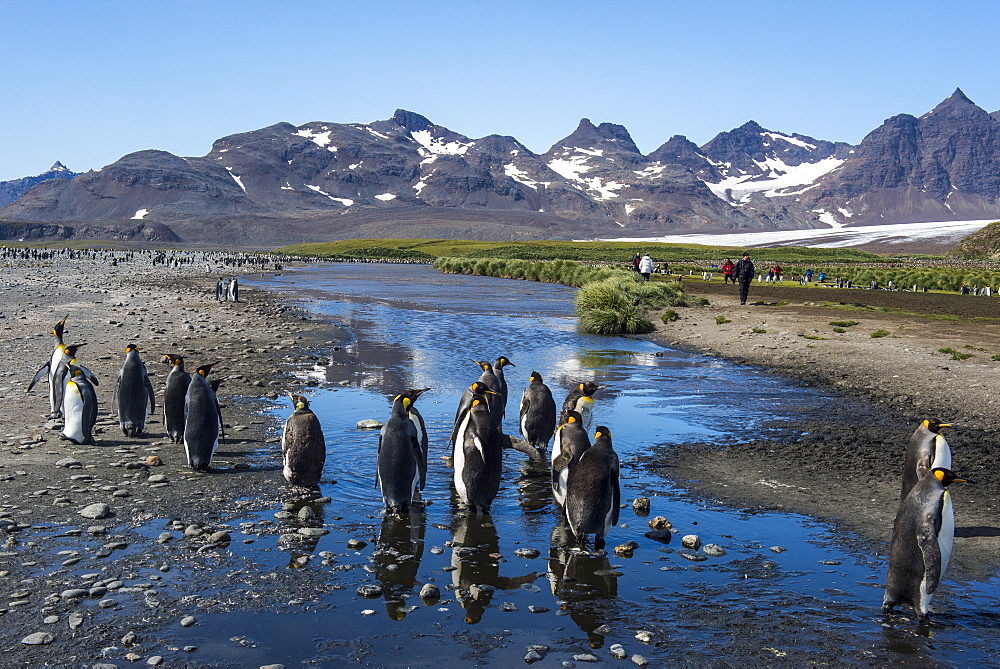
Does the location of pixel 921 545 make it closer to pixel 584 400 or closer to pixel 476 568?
pixel 476 568

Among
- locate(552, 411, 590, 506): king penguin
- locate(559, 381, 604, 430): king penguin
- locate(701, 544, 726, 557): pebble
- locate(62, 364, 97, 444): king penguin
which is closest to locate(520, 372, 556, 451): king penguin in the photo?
locate(559, 381, 604, 430): king penguin

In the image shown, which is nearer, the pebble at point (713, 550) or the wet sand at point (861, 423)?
the pebble at point (713, 550)

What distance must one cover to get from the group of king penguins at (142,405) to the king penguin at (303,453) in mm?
1017

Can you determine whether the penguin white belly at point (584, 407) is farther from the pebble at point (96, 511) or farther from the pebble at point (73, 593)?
the pebble at point (73, 593)

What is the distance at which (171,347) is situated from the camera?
17.0 m

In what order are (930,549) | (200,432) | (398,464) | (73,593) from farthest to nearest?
(200,432), (398,464), (930,549), (73,593)

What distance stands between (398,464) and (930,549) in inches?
161

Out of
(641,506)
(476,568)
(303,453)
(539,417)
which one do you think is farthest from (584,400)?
(476,568)

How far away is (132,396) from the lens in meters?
9.58

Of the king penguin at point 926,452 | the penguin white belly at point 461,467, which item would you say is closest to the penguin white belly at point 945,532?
the king penguin at point 926,452

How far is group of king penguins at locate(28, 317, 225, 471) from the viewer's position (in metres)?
8.33

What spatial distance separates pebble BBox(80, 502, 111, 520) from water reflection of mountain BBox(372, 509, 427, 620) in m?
2.22

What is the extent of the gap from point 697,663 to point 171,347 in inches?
572

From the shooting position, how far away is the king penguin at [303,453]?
773 centimetres
